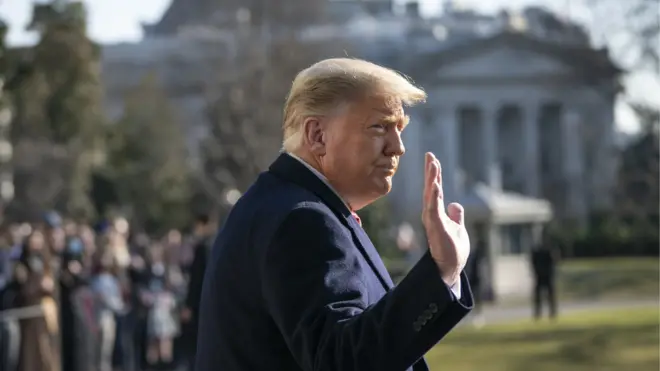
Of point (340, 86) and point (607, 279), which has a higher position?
point (340, 86)

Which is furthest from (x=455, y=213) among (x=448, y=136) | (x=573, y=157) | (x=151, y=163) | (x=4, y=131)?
(x=573, y=157)

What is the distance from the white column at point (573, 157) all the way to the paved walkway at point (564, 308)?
62.8 meters

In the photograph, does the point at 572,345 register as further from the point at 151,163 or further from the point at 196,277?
the point at 151,163

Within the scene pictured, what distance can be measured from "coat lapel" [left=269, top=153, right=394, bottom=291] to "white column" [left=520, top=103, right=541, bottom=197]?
106031mm

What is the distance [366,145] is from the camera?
3.60 metres

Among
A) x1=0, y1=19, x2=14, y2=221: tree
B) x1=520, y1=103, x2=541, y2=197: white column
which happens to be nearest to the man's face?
x1=0, y1=19, x2=14, y2=221: tree

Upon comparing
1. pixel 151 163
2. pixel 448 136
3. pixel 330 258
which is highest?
pixel 330 258

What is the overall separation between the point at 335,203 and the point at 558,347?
19.1m

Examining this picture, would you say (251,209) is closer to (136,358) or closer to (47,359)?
(47,359)

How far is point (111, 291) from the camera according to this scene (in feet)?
58.7

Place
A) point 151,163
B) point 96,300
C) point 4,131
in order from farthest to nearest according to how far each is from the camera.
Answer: point 151,163 → point 4,131 → point 96,300

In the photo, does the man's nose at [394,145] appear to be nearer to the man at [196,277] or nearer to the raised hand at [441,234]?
the raised hand at [441,234]

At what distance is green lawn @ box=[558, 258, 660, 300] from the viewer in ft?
154

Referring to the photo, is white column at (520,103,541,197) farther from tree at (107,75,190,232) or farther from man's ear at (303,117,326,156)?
man's ear at (303,117,326,156)
